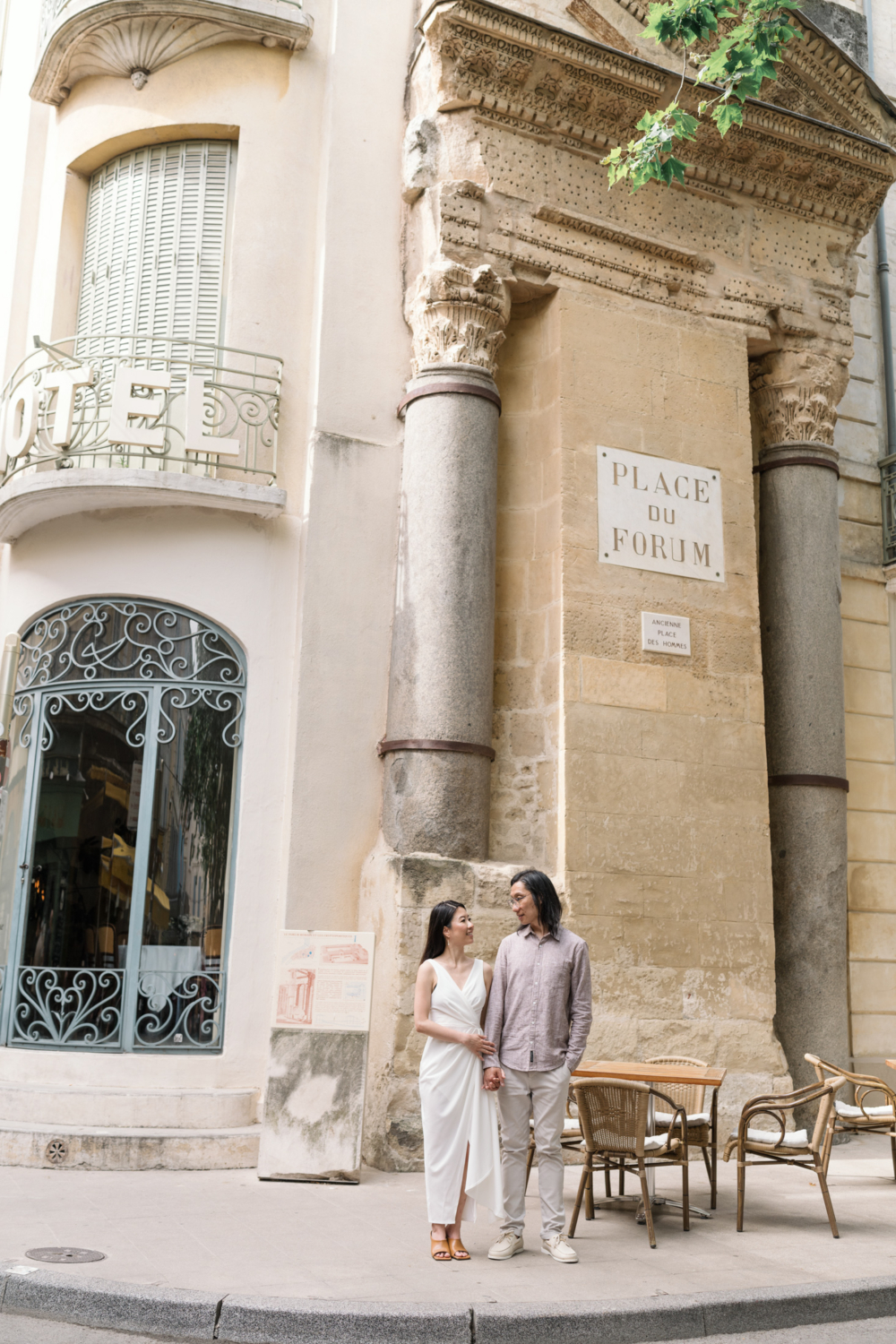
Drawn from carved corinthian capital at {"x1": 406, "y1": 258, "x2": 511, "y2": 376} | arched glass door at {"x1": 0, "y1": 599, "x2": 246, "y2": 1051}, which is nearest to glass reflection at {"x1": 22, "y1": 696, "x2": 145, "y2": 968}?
arched glass door at {"x1": 0, "y1": 599, "x2": 246, "y2": 1051}

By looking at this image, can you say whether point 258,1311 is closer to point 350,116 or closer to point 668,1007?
point 668,1007

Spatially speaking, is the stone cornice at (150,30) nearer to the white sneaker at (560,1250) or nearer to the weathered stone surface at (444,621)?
the weathered stone surface at (444,621)

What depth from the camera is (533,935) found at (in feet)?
20.4

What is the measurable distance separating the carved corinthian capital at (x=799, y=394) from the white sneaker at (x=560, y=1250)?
25.1 feet

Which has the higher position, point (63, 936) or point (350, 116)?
point (350, 116)

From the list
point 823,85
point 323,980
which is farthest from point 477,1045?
point 823,85

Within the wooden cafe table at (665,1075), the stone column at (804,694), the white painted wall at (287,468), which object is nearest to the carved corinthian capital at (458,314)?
the white painted wall at (287,468)

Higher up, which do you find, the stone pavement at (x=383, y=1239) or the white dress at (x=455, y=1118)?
the white dress at (x=455, y=1118)

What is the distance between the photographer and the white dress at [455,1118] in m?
5.77

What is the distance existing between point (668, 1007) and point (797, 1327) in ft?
13.6

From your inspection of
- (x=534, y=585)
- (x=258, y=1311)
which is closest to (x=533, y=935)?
(x=258, y=1311)

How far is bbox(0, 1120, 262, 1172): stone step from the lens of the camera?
8016 mm

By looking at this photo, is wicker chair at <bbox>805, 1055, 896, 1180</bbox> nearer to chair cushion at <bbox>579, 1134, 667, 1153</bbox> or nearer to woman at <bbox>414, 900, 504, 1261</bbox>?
chair cushion at <bbox>579, 1134, 667, 1153</bbox>

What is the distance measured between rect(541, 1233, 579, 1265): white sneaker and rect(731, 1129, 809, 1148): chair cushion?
4.58ft
